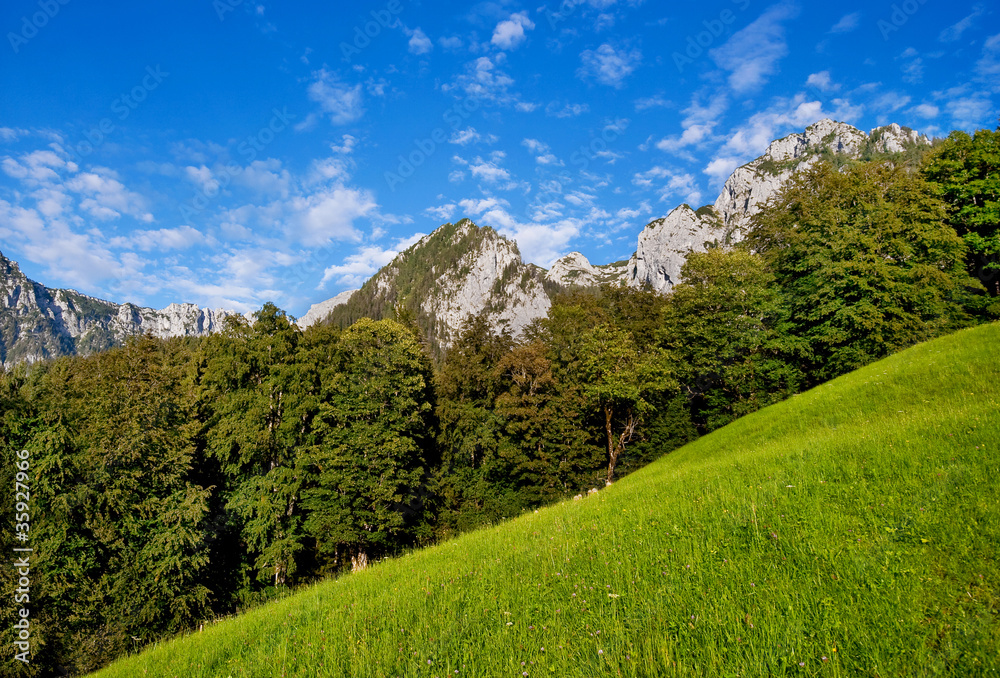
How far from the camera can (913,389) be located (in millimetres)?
16938

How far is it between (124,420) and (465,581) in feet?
99.1

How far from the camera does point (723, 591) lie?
4.87 meters

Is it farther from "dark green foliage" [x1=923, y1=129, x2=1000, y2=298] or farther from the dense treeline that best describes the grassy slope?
"dark green foliage" [x1=923, y1=129, x2=1000, y2=298]

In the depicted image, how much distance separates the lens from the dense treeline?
83.0 ft

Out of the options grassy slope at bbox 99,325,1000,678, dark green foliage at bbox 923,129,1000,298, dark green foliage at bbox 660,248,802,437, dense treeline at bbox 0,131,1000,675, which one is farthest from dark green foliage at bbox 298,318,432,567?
dark green foliage at bbox 923,129,1000,298

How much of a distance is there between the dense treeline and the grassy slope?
2177 cm

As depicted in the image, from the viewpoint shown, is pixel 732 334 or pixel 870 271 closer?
pixel 870 271

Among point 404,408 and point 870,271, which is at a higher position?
point 870,271

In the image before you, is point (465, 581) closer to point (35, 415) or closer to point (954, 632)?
point (954, 632)

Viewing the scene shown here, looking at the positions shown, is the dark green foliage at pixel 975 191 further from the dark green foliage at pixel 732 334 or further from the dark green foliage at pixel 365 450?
the dark green foliage at pixel 365 450

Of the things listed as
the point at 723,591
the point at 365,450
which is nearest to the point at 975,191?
the point at 723,591

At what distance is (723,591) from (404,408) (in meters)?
32.1

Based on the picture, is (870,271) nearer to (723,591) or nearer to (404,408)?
(404,408)

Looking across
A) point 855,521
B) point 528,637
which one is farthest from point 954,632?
point 528,637
